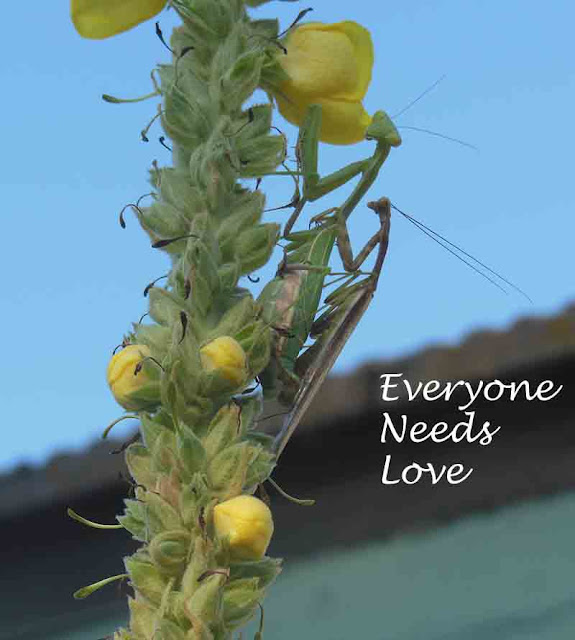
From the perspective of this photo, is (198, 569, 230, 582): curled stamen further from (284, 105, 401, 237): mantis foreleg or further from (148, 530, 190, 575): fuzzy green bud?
(284, 105, 401, 237): mantis foreleg

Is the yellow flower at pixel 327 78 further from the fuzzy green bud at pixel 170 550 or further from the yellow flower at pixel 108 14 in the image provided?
the fuzzy green bud at pixel 170 550

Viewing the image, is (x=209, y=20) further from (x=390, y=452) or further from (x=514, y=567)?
(x=514, y=567)

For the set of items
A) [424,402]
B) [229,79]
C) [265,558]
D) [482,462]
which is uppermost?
[229,79]

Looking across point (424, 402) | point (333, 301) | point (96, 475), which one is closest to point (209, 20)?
point (333, 301)

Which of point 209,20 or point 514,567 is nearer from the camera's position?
point 209,20

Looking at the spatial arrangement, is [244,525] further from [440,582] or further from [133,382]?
[440,582]

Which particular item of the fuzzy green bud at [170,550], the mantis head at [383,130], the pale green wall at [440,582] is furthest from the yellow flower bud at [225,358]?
the pale green wall at [440,582]

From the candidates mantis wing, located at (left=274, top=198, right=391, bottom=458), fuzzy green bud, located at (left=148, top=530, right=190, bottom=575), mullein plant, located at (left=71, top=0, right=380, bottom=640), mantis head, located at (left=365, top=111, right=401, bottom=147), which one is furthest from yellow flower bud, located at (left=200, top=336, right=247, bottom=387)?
mantis head, located at (left=365, top=111, right=401, bottom=147)
